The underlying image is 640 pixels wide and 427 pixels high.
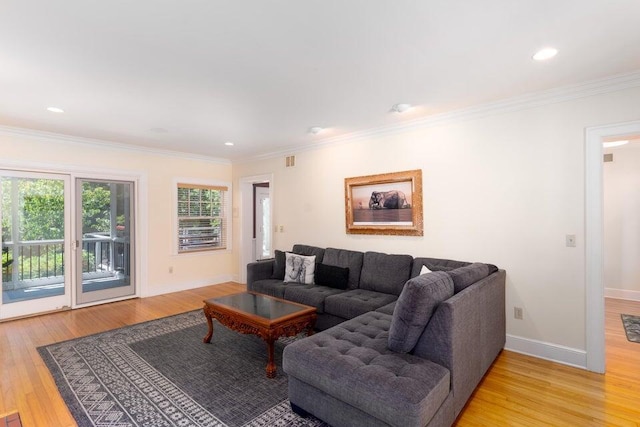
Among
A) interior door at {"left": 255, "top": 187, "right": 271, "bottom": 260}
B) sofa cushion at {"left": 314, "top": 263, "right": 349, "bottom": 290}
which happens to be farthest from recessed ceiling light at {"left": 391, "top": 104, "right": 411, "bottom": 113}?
interior door at {"left": 255, "top": 187, "right": 271, "bottom": 260}

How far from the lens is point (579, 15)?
1800 mm

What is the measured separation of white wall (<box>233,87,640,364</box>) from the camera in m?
2.78

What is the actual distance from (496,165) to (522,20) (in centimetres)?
162

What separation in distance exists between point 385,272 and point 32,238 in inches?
187

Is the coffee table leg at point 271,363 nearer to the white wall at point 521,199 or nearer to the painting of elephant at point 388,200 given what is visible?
the white wall at point 521,199

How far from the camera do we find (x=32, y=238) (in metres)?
4.23

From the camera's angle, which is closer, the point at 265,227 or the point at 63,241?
the point at 63,241

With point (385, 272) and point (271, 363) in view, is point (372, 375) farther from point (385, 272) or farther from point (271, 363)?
point (385, 272)

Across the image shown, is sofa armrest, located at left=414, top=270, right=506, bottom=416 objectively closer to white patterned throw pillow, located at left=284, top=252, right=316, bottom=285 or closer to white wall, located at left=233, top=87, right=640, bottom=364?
white wall, located at left=233, top=87, right=640, bottom=364

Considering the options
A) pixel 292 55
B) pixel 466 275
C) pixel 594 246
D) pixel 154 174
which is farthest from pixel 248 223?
pixel 594 246

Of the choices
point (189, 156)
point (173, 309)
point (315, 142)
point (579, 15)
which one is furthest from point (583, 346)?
point (189, 156)

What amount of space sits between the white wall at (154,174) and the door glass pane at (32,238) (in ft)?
1.08

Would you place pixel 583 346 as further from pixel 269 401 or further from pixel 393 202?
pixel 269 401

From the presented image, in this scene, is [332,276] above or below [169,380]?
above
